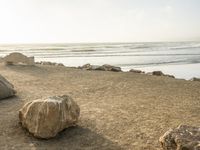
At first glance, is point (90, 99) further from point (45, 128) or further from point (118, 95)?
point (45, 128)

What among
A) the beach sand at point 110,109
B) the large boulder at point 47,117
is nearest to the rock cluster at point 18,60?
the beach sand at point 110,109

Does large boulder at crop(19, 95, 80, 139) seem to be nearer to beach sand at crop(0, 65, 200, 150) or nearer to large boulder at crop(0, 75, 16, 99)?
beach sand at crop(0, 65, 200, 150)

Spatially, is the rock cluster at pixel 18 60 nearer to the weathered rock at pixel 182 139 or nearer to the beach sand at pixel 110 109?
the beach sand at pixel 110 109

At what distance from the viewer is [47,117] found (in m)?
6.13

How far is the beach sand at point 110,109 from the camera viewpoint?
6016 millimetres

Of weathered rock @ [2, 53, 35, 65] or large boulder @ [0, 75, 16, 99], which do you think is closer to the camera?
large boulder @ [0, 75, 16, 99]

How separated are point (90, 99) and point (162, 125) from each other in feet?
8.71

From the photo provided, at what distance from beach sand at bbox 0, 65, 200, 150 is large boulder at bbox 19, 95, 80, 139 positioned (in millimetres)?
134

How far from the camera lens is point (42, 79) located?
12.7 m

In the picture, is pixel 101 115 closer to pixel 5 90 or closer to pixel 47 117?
pixel 47 117

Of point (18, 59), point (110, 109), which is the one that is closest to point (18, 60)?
point (18, 59)

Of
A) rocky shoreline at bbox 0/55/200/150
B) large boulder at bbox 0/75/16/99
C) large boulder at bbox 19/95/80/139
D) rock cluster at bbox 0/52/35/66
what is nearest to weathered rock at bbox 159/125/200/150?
rocky shoreline at bbox 0/55/200/150

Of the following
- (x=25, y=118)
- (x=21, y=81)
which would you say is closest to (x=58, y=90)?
(x=21, y=81)

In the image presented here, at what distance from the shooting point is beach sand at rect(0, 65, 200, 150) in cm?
602
